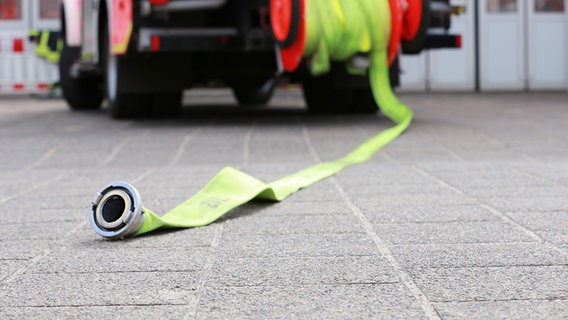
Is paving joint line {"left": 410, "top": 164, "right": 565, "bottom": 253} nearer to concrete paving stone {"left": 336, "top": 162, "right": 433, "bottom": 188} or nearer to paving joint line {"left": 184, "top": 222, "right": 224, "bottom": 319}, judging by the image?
concrete paving stone {"left": 336, "top": 162, "right": 433, "bottom": 188}

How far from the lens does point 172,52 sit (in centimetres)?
1070

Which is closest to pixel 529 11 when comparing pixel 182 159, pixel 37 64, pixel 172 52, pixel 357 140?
pixel 37 64

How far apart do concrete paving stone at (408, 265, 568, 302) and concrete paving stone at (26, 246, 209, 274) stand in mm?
773

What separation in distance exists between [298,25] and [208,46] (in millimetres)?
1284

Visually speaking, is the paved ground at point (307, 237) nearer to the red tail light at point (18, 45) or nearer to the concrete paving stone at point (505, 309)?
the concrete paving stone at point (505, 309)

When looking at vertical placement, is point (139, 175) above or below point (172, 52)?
below

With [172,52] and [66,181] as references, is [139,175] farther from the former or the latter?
[172,52]

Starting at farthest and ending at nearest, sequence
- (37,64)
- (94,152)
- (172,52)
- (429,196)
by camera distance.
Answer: (37,64) < (172,52) < (94,152) < (429,196)

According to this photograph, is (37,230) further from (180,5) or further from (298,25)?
(180,5)

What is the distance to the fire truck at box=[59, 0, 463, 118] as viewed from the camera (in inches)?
375

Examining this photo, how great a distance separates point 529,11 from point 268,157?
45.2 feet

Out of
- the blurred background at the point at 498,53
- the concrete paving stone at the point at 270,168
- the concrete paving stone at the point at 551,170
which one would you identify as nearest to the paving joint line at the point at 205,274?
the concrete paving stone at the point at 270,168

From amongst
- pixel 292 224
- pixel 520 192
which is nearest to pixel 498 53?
pixel 520 192

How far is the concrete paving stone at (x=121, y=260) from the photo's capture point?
352cm
